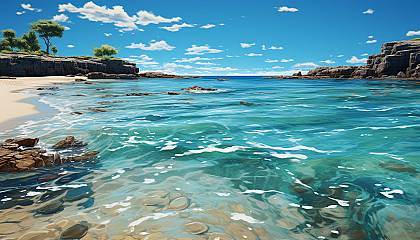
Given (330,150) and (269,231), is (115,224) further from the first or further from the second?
(330,150)

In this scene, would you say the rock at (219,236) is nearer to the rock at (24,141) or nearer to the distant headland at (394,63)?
the rock at (24,141)

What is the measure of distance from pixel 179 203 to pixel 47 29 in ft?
310

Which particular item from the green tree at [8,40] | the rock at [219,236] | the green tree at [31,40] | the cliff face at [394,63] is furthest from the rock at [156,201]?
the green tree at [8,40]

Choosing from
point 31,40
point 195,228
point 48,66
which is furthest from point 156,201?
point 31,40

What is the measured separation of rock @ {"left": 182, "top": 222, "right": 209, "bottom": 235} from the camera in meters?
2.80

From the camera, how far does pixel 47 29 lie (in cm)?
7381

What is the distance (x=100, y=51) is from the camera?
89.4 meters

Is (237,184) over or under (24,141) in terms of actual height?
under

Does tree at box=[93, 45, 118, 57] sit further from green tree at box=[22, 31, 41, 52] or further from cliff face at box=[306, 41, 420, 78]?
cliff face at box=[306, 41, 420, 78]

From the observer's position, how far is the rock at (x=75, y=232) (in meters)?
2.66

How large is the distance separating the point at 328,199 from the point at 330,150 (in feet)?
9.73

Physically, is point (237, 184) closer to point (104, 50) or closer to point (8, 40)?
point (104, 50)

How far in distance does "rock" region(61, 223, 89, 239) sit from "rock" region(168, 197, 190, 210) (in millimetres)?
1161

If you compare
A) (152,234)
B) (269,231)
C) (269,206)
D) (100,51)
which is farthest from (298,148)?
(100,51)
